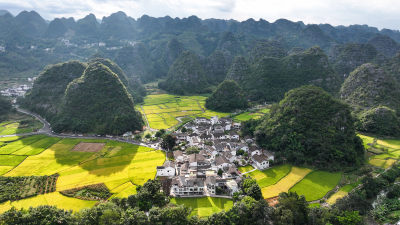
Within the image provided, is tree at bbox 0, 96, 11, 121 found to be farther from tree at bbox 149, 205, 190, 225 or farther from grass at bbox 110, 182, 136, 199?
tree at bbox 149, 205, 190, 225

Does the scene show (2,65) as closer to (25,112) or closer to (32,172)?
(25,112)

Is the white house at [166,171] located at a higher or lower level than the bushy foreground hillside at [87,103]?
lower

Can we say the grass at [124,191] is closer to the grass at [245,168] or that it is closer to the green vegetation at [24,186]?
the green vegetation at [24,186]

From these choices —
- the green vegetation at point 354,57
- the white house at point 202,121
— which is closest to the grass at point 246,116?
the white house at point 202,121

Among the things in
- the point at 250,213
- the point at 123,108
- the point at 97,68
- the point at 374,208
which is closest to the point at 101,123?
the point at 123,108

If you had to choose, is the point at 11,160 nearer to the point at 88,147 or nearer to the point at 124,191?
the point at 88,147

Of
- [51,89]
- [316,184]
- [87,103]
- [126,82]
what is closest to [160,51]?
[126,82]
